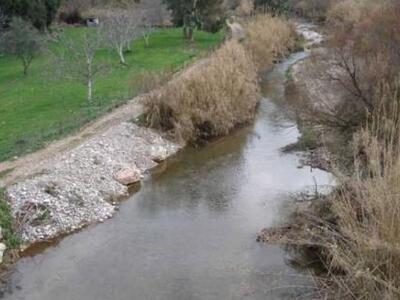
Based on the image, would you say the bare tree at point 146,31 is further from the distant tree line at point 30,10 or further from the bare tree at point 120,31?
the distant tree line at point 30,10

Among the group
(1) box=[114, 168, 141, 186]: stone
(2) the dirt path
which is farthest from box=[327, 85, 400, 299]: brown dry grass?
(2) the dirt path

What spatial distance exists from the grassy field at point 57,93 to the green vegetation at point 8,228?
172 inches

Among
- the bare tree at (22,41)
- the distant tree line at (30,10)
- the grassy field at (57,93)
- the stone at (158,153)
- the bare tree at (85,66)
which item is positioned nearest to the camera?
the stone at (158,153)

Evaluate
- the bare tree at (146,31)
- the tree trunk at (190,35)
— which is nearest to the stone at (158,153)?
the bare tree at (146,31)

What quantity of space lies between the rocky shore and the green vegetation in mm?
256

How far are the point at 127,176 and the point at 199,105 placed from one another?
551 centimetres

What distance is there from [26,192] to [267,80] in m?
18.9

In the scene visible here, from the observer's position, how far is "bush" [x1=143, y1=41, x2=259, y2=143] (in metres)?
24.2

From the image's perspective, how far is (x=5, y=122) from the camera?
24969 mm

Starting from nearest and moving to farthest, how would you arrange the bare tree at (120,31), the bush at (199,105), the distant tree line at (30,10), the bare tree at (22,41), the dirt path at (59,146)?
the dirt path at (59,146), the bush at (199,105), the bare tree at (22,41), the bare tree at (120,31), the distant tree line at (30,10)

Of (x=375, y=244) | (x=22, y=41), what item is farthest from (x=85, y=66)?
(x=375, y=244)

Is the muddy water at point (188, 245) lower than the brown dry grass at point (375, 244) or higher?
lower

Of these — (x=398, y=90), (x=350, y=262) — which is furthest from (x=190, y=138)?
(x=350, y=262)

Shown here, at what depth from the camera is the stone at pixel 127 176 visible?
2005cm
